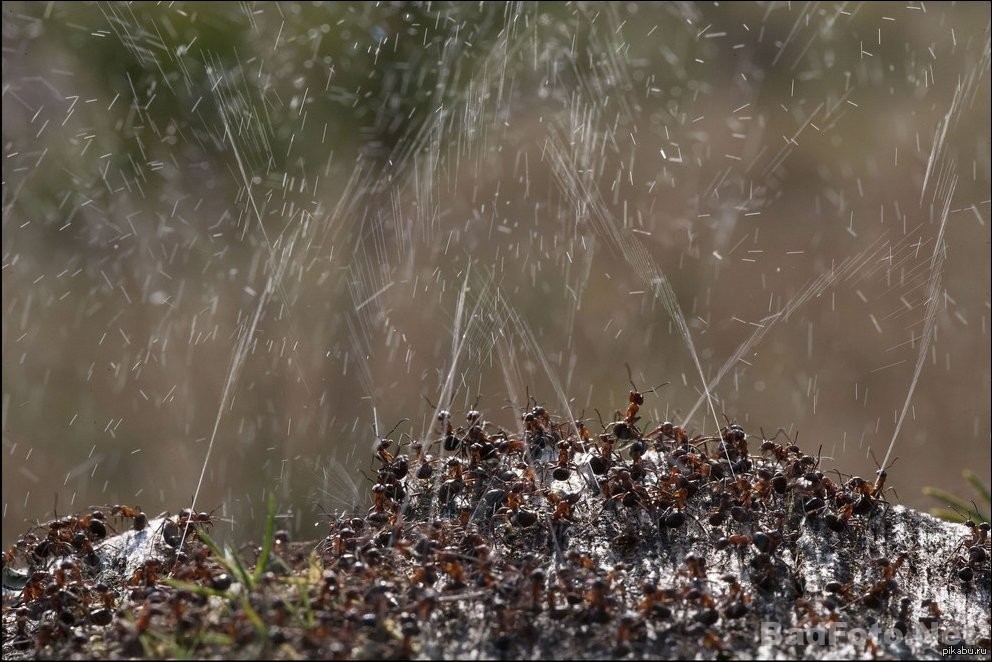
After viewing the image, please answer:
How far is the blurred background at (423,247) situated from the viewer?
8133 mm

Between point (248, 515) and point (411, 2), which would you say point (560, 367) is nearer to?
point (248, 515)

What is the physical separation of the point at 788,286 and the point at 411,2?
13.6 ft

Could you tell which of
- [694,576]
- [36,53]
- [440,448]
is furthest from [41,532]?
[36,53]

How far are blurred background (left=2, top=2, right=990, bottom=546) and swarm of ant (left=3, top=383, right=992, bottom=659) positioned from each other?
5121 millimetres

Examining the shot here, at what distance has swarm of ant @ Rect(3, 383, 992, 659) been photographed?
6.29 feet

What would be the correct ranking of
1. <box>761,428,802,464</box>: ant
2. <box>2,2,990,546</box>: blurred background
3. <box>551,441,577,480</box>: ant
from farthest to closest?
<box>2,2,990,546</box>: blurred background, <box>761,428,802,464</box>: ant, <box>551,441,577,480</box>: ant

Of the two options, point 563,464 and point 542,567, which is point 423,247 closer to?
point 563,464

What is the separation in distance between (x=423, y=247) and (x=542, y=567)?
259 inches

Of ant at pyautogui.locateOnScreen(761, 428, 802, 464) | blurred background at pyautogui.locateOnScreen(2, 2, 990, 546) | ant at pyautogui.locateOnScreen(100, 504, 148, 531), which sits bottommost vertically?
ant at pyautogui.locateOnScreen(100, 504, 148, 531)

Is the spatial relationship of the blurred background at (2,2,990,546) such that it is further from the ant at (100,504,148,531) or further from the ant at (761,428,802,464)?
the ant at (761,428,802,464)

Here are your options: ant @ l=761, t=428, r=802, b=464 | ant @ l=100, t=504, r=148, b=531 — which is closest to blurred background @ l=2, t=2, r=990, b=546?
ant @ l=100, t=504, r=148, b=531

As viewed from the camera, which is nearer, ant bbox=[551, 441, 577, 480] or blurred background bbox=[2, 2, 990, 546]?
ant bbox=[551, 441, 577, 480]

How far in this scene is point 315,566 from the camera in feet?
7.12

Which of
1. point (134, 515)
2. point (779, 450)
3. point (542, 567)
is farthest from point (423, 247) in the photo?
point (542, 567)
